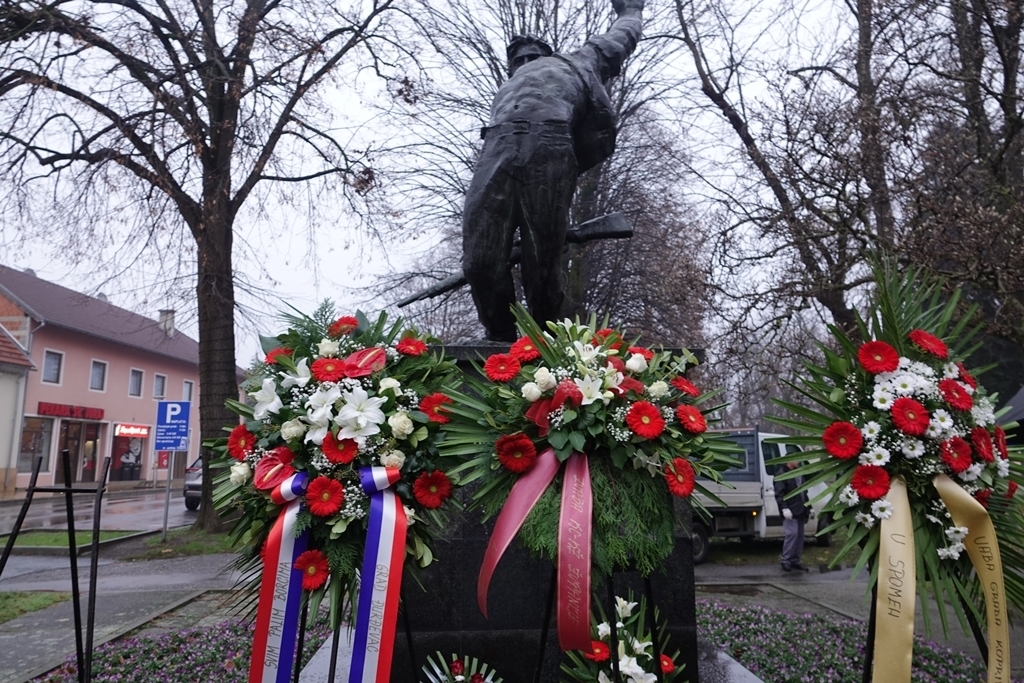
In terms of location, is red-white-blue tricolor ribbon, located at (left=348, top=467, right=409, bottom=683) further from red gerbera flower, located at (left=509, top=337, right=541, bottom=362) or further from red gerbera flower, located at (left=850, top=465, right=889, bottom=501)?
red gerbera flower, located at (left=850, top=465, right=889, bottom=501)

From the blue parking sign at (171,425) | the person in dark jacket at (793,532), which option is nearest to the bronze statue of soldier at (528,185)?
the person in dark jacket at (793,532)

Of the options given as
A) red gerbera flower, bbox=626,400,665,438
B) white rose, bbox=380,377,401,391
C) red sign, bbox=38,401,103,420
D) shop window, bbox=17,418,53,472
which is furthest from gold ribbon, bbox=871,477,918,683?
red sign, bbox=38,401,103,420

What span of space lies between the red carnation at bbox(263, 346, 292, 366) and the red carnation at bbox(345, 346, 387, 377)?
232 millimetres

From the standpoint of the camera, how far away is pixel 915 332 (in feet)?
7.39

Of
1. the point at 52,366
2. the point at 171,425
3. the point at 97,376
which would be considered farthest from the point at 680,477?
the point at 97,376

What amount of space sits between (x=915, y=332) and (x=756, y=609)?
5649 millimetres

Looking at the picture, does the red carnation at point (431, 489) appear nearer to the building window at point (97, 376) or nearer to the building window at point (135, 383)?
the building window at point (97, 376)

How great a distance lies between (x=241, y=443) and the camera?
8.05 ft

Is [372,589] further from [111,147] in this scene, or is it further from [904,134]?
[111,147]

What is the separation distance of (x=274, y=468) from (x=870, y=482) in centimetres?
174

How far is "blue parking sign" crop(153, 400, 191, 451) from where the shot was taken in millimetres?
13156

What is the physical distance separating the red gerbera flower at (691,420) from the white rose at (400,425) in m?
0.83

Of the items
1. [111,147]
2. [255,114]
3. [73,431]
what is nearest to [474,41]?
[255,114]

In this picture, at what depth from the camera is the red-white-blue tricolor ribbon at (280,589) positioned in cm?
227
